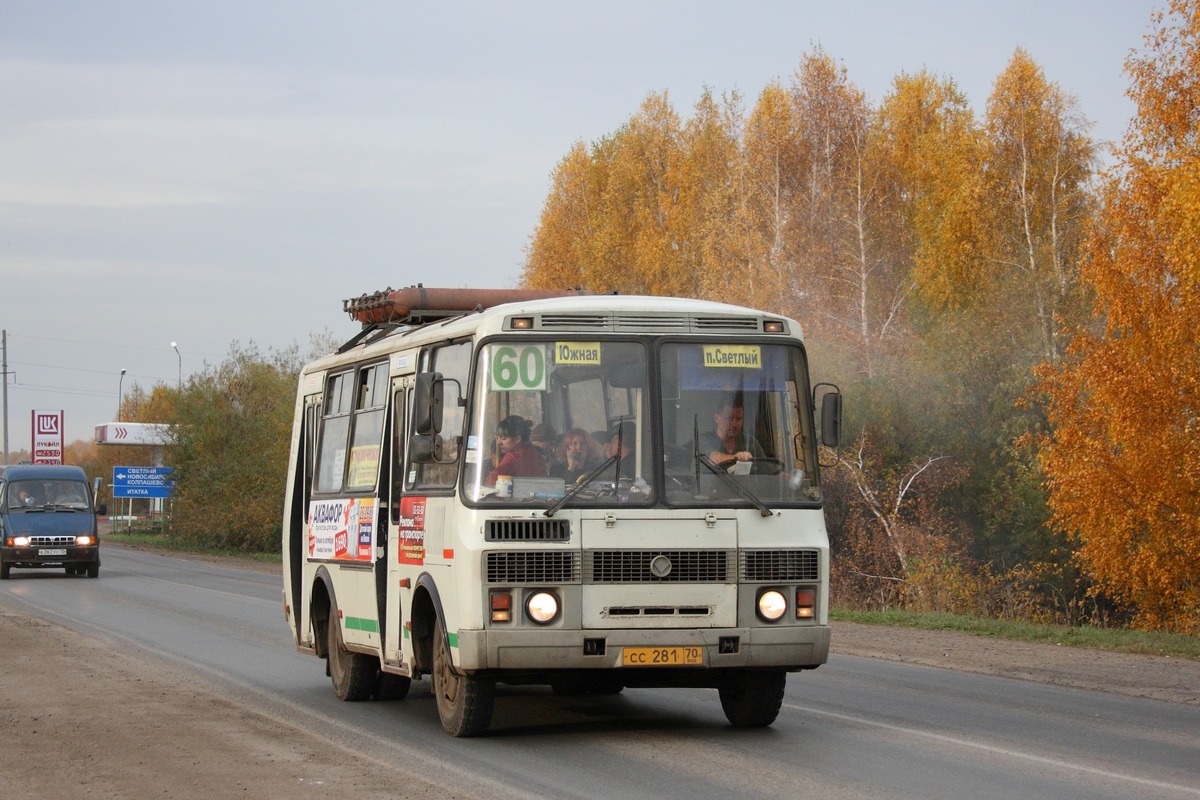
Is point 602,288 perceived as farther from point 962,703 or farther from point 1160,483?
point 962,703

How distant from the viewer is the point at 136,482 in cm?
7144

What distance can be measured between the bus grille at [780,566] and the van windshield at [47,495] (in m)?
29.3

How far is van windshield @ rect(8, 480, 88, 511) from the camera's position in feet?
119

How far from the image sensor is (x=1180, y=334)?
1006 inches

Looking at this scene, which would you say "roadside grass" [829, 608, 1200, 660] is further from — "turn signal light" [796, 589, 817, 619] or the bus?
"turn signal light" [796, 589, 817, 619]

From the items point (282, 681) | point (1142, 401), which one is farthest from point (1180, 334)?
point (282, 681)

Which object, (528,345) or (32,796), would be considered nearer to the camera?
(32,796)

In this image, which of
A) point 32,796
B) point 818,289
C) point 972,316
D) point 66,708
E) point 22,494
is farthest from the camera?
point 818,289

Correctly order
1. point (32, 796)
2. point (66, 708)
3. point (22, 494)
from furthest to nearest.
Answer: point (22, 494)
point (66, 708)
point (32, 796)

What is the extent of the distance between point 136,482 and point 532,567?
64838 millimetres

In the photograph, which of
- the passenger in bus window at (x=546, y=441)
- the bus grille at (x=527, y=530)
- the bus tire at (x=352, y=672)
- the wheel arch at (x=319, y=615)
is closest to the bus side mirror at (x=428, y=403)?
the passenger in bus window at (x=546, y=441)

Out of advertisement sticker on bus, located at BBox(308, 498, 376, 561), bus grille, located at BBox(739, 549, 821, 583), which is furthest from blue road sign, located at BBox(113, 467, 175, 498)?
bus grille, located at BBox(739, 549, 821, 583)

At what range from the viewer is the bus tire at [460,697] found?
34.5 ft

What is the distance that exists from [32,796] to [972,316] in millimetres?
41273
